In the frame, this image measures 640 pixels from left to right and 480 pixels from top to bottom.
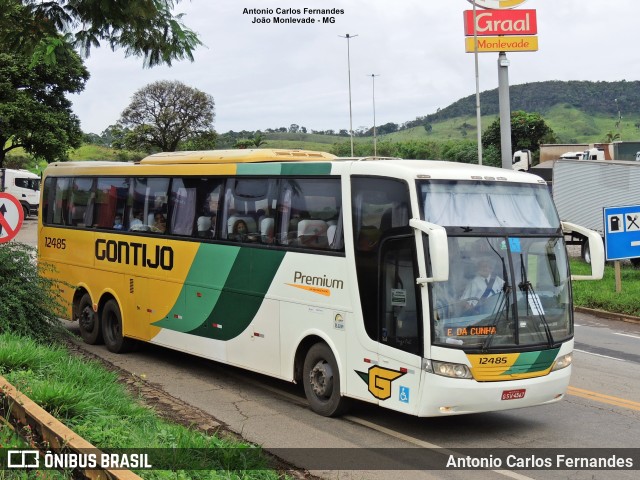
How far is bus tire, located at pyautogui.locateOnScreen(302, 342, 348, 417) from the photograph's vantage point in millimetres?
10445

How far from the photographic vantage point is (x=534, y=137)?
9725 cm

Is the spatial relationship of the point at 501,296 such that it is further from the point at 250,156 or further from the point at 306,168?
the point at 250,156

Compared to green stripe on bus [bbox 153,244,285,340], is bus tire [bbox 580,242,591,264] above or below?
below

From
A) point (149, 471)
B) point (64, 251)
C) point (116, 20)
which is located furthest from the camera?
point (64, 251)

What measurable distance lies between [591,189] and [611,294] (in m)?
11.6

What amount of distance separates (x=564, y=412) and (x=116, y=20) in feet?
24.3

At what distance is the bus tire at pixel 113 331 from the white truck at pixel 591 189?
20.0 metres

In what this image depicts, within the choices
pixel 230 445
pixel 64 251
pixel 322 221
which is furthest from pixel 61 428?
pixel 64 251

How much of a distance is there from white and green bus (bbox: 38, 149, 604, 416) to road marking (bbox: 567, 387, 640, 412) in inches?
77.1

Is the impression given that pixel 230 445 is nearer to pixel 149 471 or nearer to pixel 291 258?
pixel 149 471

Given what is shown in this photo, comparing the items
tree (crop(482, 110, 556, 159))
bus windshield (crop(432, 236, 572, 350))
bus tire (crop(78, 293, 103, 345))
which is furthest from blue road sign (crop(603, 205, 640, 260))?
tree (crop(482, 110, 556, 159))

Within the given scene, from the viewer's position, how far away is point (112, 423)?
7.57 m

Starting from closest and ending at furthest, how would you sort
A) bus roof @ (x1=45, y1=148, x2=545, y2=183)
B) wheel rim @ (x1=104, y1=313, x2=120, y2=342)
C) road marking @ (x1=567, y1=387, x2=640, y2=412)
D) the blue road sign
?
bus roof @ (x1=45, y1=148, x2=545, y2=183) → road marking @ (x1=567, y1=387, x2=640, y2=412) → wheel rim @ (x1=104, y1=313, x2=120, y2=342) → the blue road sign

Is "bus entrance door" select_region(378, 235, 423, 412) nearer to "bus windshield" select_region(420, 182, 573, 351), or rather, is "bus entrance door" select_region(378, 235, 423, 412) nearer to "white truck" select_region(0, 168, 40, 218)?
"bus windshield" select_region(420, 182, 573, 351)
